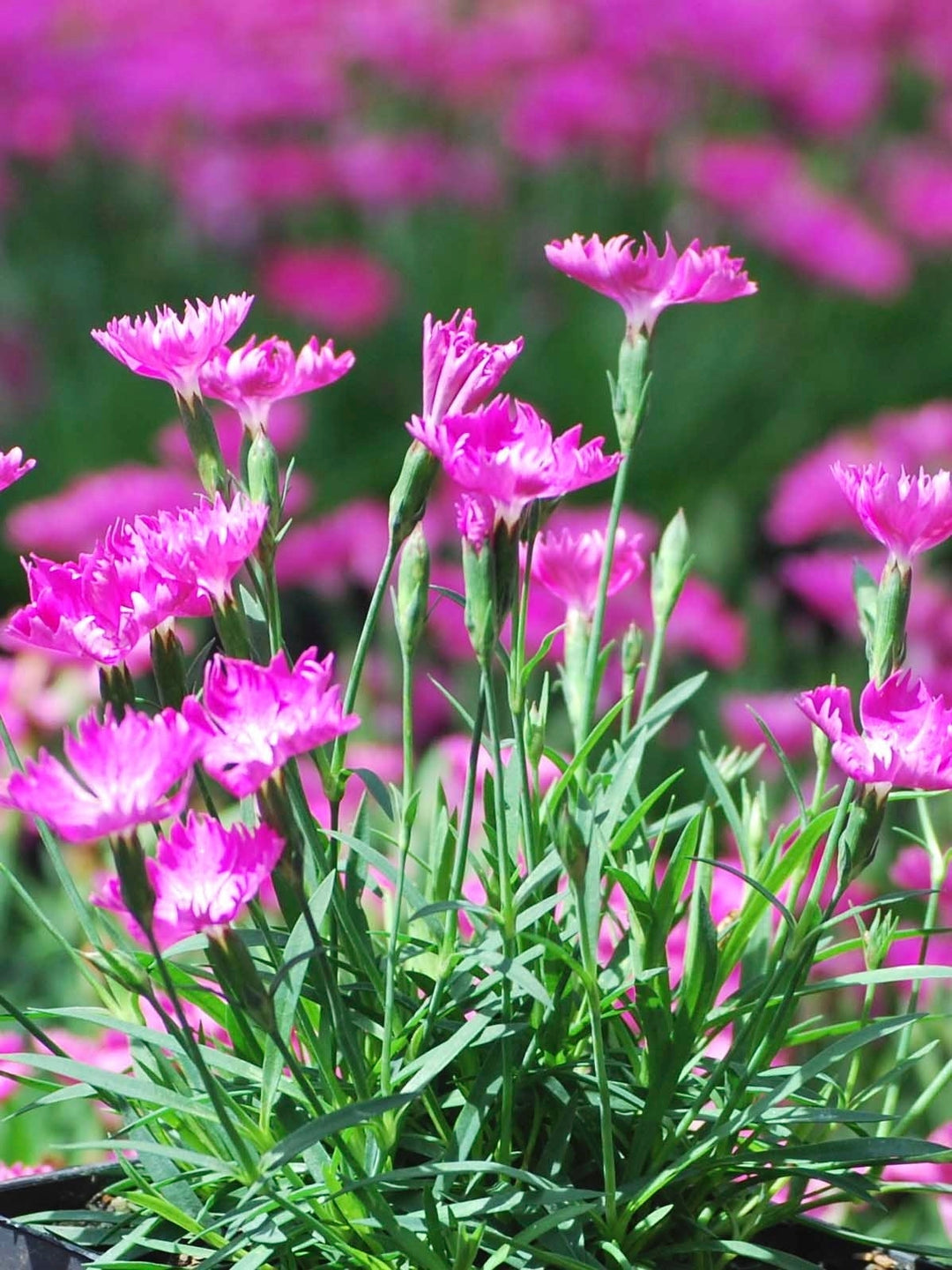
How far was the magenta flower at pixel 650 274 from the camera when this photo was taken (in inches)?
23.8

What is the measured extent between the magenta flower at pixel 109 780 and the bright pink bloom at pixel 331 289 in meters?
2.10

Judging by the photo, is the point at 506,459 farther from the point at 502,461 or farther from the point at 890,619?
the point at 890,619

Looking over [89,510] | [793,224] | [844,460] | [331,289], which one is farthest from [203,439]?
[793,224]

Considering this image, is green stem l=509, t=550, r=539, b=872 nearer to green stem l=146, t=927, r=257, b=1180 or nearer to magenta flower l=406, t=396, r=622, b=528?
magenta flower l=406, t=396, r=622, b=528

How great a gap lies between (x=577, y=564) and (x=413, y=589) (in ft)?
0.47

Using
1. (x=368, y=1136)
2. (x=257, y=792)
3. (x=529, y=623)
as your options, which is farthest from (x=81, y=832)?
(x=529, y=623)

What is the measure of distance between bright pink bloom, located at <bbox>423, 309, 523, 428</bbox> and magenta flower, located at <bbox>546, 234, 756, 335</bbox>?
0.06 meters

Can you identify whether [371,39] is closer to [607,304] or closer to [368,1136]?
[607,304]

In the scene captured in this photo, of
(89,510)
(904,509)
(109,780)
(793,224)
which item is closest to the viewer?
(109,780)

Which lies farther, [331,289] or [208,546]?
[331,289]

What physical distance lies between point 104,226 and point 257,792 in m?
2.79

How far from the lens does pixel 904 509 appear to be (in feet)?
1.83

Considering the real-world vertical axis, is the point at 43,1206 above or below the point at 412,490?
below

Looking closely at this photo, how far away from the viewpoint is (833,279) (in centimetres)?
275
